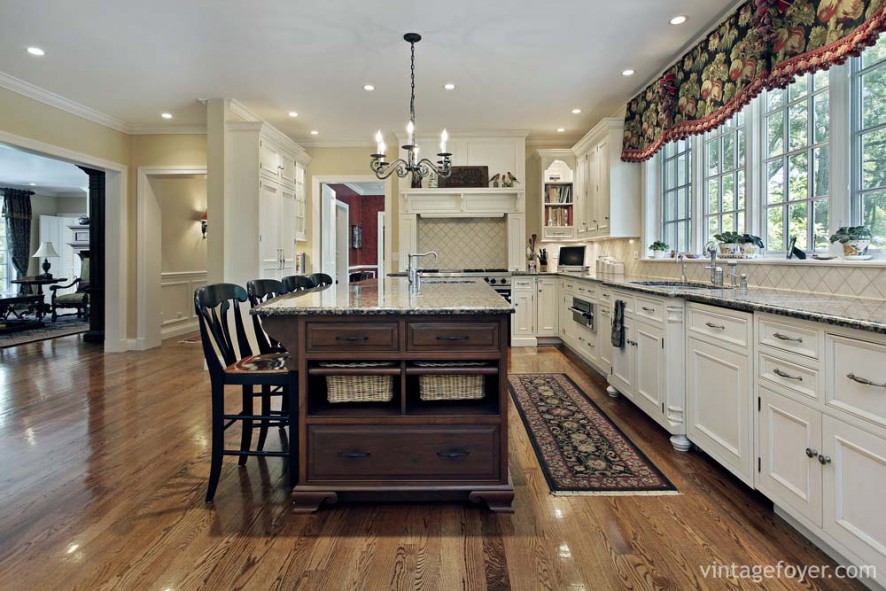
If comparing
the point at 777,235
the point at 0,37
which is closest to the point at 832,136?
the point at 777,235

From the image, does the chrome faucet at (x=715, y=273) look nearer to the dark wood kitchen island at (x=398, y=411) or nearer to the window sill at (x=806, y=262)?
the window sill at (x=806, y=262)

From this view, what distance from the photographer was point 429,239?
21.6 ft

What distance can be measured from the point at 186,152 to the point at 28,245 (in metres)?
6.91

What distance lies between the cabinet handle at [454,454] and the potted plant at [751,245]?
2291 millimetres

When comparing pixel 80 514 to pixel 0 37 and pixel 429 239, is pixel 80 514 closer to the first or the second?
pixel 0 37

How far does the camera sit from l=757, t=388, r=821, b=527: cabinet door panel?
5.54 feet

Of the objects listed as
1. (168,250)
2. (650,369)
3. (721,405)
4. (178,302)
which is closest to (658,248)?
(650,369)

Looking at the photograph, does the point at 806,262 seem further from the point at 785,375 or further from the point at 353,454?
the point at 353,454

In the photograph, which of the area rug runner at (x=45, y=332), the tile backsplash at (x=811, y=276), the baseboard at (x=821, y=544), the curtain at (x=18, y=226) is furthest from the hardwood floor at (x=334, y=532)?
the curtain at (x=18, y=226)

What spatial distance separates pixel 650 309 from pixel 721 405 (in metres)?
0.84

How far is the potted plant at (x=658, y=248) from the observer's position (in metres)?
4.20

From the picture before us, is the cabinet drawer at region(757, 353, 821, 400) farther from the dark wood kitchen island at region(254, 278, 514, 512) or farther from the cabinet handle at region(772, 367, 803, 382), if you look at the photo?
the dark wood kitchen island at region(254, 278, 514, 512)

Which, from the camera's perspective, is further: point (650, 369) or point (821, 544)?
point (650, 369)

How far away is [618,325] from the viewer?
359cm
